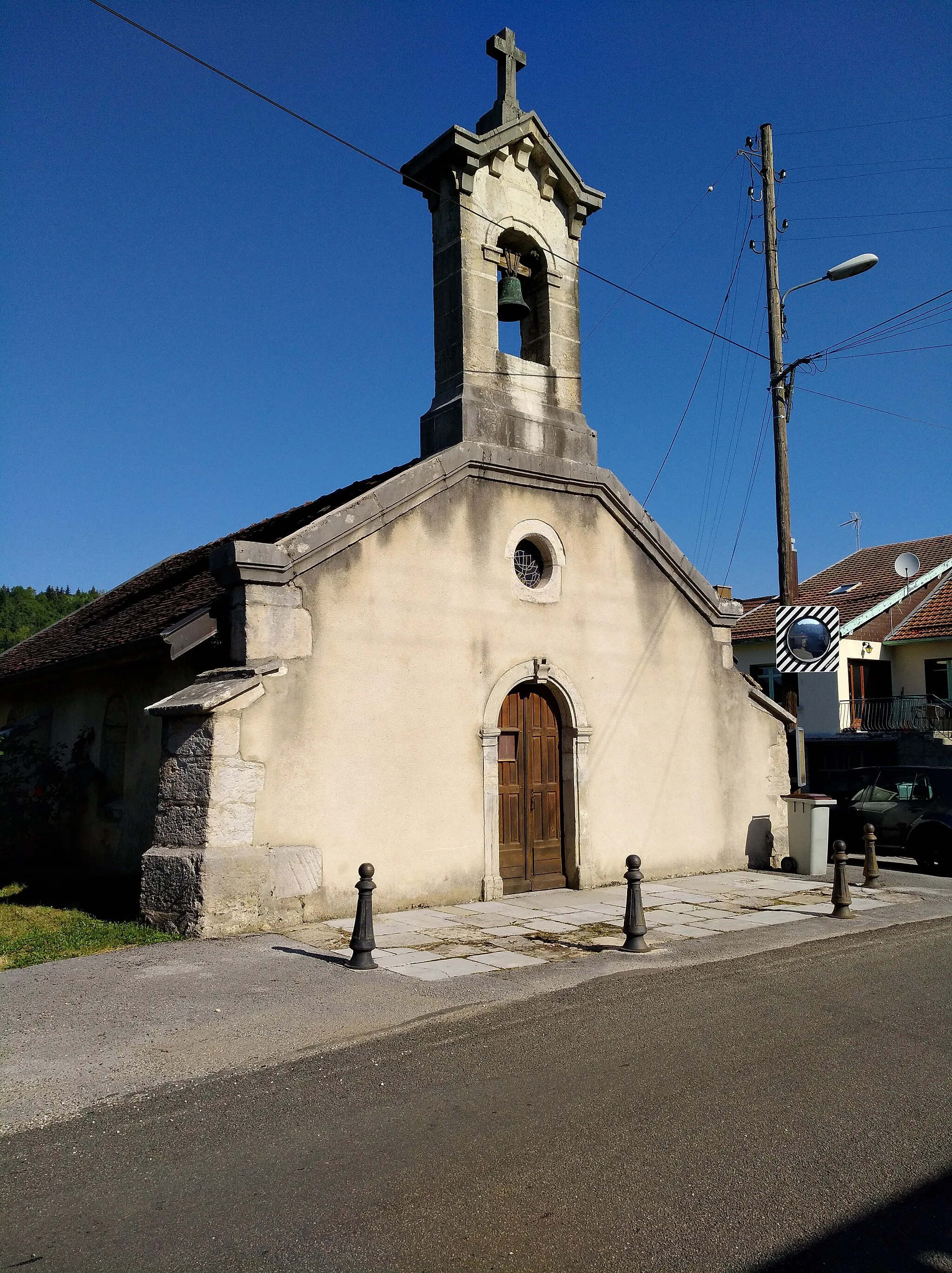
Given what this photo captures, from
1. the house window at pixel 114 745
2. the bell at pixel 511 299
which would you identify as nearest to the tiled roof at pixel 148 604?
the house window at pixel 114 745

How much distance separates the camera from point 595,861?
41.0ft

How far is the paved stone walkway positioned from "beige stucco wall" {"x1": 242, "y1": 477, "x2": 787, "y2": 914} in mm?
564

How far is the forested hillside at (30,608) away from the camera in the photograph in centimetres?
5597

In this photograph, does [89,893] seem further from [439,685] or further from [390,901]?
[439,685]

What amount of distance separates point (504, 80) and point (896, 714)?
776 inches

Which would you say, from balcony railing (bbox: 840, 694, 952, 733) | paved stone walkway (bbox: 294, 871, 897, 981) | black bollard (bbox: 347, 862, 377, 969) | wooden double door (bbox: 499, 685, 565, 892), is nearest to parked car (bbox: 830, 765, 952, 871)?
paved stone walkway (bbox: 294, 871, 897, 981)

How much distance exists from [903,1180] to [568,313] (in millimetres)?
11370

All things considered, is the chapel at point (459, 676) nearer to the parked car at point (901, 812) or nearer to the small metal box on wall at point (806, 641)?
the small metal box on wall at point (806, 641)

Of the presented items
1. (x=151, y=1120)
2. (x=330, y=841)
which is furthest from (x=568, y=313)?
(x=151, y=1120)

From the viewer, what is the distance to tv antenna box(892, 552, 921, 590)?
90.4 feet

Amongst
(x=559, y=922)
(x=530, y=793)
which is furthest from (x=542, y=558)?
(x=559, y=922)

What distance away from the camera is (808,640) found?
14.1 m

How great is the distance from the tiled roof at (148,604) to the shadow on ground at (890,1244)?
8390 mm

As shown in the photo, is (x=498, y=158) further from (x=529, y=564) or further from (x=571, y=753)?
(x=571, y=753)
